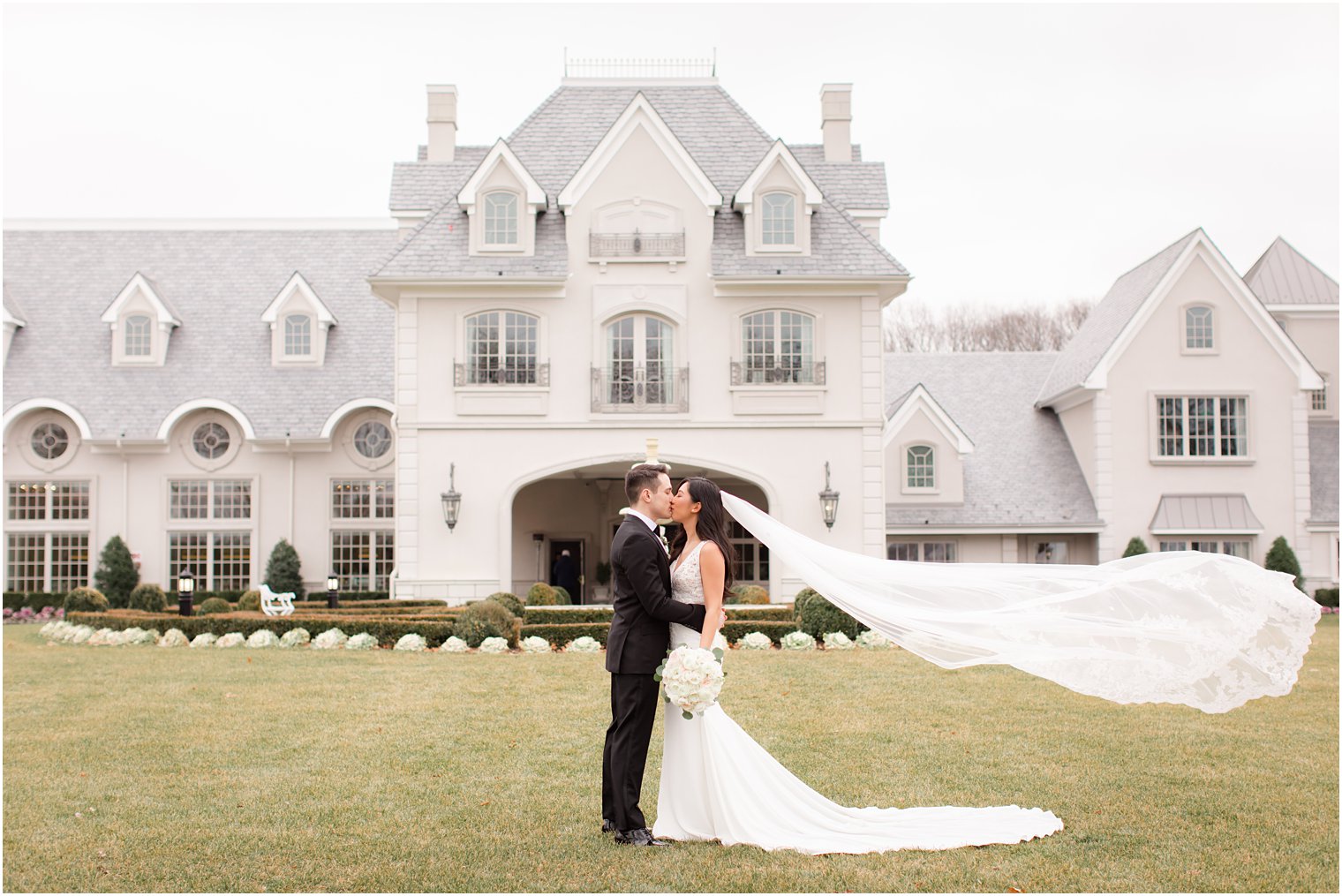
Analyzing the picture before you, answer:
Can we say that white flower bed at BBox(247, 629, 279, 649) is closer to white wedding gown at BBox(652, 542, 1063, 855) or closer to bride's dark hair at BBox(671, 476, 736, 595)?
white wedding gown at BBox(652, 542, 1063, 855)

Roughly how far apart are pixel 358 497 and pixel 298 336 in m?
4.23

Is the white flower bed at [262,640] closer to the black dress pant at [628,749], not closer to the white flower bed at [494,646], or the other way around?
the white flower bed at [494,646]

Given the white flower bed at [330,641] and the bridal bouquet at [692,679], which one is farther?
the white flower bed at [330,641]

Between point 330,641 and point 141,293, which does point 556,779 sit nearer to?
point 330,641

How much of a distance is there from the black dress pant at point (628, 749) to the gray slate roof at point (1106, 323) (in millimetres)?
22279

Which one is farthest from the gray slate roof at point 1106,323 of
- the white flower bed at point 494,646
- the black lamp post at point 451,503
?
the white flower bed at point 494,646

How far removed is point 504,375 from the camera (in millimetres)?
22766

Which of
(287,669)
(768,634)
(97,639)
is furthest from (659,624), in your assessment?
(97,639)

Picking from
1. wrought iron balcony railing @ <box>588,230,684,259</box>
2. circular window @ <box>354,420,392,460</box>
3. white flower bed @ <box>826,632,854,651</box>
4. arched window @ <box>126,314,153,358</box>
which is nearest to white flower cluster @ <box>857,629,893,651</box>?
white flower bed @ <box>826,632,854,651</box>

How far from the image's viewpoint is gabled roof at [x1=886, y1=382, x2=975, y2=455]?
87.6 feet

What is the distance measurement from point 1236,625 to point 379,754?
656 centimetres

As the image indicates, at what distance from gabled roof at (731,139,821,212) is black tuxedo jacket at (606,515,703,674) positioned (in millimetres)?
16530

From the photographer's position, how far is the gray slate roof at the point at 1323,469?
27644 mm

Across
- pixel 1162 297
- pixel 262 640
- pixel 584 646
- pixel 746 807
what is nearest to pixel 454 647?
pixel 584 646
